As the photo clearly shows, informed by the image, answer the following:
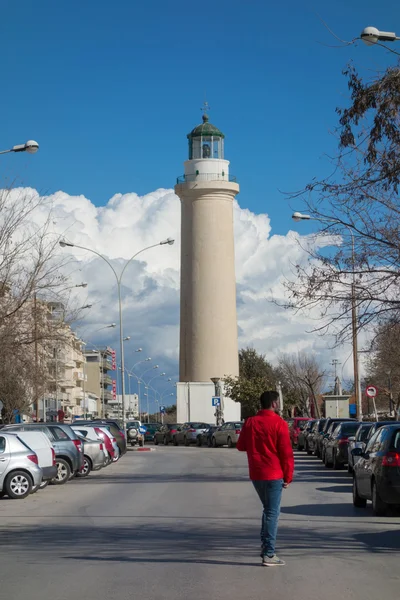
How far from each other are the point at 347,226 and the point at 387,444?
5.34 m

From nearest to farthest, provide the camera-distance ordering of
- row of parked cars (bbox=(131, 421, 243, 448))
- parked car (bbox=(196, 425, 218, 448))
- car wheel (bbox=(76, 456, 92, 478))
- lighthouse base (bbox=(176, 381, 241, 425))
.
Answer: car wheel (bbox=(76, 456, 92, 478)) → row of parked cars (bbox=(131, 421, 243, 448)) → parked car (bbox=(196, 425, 218, 448)) → lighthouse base (bbox=(176, 381, 241, 425))

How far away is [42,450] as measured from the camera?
2316cm

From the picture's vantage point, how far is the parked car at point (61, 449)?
25984mm

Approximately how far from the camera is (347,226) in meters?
19.4

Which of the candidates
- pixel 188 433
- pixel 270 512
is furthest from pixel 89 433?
pixel 188 433

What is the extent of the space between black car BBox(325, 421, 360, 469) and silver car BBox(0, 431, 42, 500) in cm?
1101

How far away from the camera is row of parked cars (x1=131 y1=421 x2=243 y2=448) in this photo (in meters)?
54.7

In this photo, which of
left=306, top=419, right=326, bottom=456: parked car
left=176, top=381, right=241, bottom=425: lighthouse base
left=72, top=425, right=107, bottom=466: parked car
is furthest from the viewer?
left=176, top=381, right=241, bottom=425: lighthouse base

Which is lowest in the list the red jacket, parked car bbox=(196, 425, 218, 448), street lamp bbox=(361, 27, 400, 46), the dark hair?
parked car bbox=(196, 425, 218, 448)

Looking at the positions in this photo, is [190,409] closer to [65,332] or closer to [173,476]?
[65,332]

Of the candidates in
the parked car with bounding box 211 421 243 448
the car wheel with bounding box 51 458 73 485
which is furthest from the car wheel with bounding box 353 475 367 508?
the parked car with bounding box 211 421 243 448

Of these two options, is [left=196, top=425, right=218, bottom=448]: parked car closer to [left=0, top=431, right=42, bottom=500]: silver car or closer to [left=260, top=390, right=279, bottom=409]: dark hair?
[left=0, top=431, right=42, bottom=500]: silver car

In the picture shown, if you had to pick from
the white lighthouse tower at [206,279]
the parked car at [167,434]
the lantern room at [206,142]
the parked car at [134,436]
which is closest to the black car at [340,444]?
the parked car at [134,436]

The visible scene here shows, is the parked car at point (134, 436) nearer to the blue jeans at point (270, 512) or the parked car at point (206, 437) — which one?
the parked car at point (206, 437)
